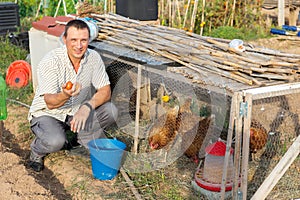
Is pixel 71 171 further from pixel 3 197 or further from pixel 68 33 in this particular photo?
pixel 68 33

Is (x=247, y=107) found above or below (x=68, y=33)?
below

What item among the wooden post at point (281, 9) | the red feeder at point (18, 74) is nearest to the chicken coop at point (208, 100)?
the red feeder at point (18, 74)

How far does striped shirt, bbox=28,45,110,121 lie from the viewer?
4.37 metres

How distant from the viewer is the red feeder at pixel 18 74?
6797mm

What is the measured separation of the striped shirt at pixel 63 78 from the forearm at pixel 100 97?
0.17 feet

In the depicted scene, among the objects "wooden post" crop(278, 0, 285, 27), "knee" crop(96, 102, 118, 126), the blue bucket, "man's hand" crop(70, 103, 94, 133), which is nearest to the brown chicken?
the blue bucket

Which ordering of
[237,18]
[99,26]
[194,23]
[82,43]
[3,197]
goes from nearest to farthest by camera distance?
[3,197] → [82,43] → [99,26] → [194,23] → [237,18]

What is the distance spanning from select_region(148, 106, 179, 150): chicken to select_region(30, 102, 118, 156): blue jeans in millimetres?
543

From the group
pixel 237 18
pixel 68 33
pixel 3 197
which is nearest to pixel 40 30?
pixel 68 33

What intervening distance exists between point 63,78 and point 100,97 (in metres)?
0.44

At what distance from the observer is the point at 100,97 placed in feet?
15.4

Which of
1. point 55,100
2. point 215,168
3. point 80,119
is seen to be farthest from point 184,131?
point 55,100

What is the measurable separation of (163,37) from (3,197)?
231 cm

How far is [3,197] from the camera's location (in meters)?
3.62
